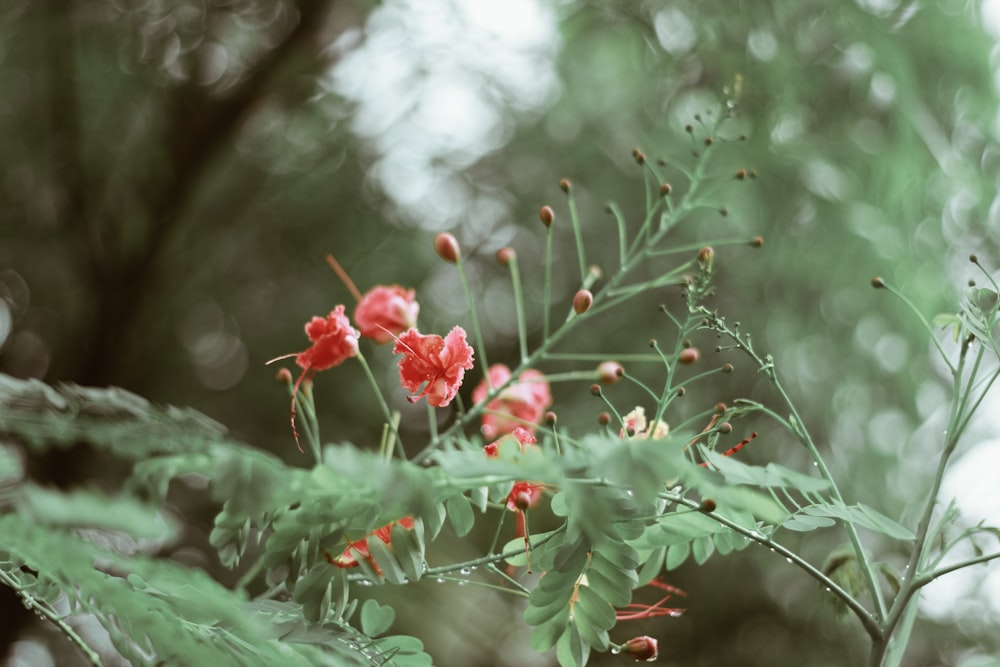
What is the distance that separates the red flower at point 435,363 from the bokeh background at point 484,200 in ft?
4.03

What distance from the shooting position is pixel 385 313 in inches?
36.4

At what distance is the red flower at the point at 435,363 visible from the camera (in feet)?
2.40

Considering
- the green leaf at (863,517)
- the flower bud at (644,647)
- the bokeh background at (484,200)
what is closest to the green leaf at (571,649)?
the flower bud at (644,647)

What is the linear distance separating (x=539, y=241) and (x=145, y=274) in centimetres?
105

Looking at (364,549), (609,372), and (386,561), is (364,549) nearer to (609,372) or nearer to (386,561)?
(386,561)

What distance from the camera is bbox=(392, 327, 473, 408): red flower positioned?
2.40 feet

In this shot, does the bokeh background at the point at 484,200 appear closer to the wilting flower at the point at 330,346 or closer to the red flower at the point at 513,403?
the red flower at the point at 513,403

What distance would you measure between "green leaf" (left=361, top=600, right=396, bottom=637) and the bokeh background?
1.29 meters

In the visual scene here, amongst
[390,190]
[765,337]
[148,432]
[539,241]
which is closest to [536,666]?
[765,337]

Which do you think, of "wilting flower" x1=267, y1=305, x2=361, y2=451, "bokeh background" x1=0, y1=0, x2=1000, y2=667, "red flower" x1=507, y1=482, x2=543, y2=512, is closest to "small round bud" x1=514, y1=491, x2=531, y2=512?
"red flower" x1=507, y1=482, x2=543, y2=512

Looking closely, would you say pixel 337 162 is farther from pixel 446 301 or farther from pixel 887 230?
pixel 887 230

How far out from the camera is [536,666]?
209 cm

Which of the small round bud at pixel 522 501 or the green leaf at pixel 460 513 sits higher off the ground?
the small round bud at pixel 522 501

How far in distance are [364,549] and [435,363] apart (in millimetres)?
162
